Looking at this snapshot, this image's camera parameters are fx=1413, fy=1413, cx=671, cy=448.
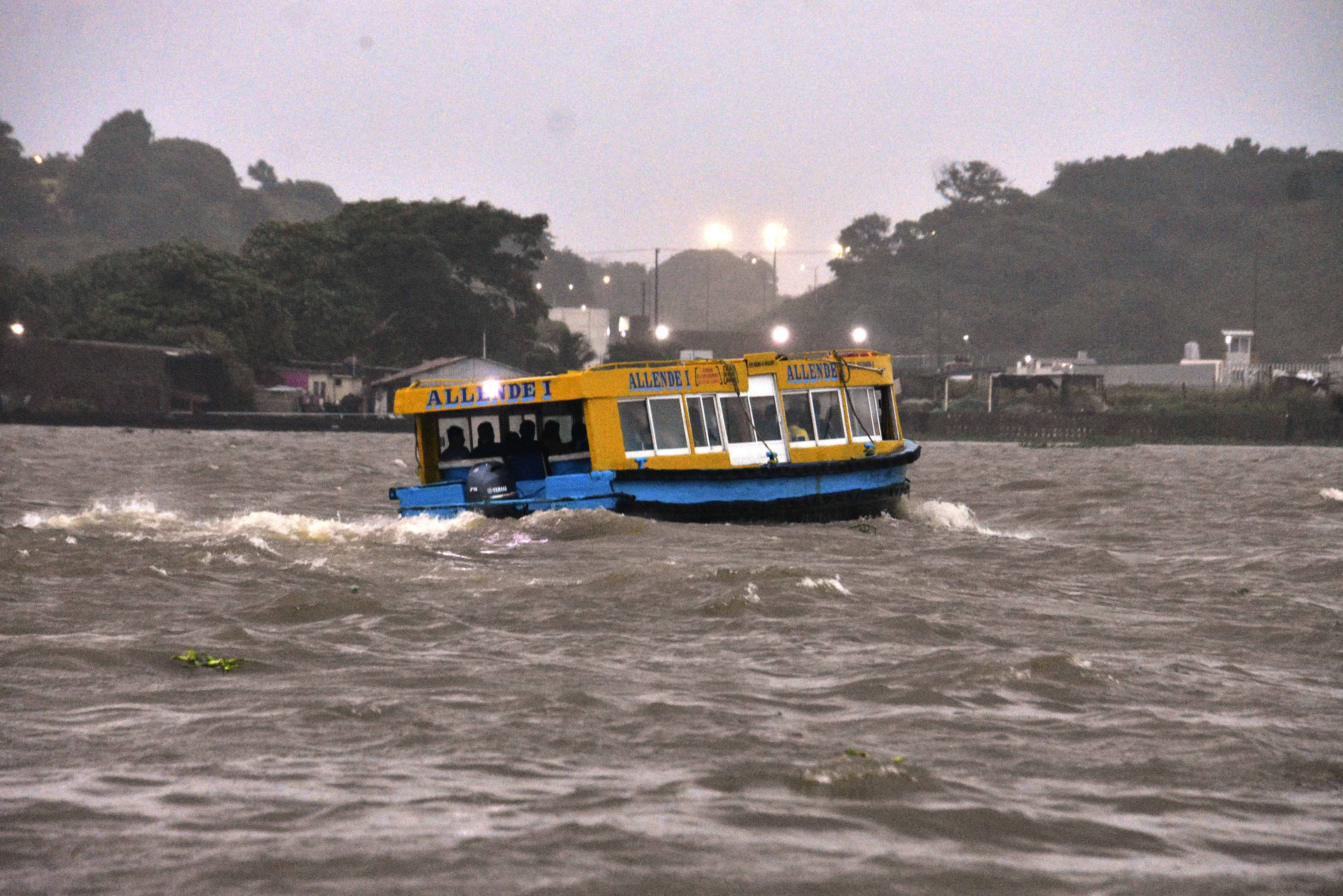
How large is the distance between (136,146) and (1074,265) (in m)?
105

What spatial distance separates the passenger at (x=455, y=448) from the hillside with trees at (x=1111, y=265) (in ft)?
297

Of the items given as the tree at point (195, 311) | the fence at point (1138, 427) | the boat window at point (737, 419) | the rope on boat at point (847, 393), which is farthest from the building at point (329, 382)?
the boat window at point (737, 419)

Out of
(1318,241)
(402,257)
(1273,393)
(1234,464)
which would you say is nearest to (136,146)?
(402,257)

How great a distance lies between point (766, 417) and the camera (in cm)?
1925

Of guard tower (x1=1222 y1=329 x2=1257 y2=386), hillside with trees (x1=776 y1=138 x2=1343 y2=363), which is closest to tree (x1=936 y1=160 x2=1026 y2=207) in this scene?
hillside with trees (x1=776 y1=138 x2=1343 y2=363)

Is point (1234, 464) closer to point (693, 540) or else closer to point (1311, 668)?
point (693, 540)

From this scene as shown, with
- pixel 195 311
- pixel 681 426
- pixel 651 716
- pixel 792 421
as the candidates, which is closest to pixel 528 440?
pixel 681 426

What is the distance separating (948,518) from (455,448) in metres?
7.07

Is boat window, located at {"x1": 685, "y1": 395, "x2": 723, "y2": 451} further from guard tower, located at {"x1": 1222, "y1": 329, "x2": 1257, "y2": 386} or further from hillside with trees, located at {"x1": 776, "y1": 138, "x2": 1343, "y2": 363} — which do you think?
hillside with trees, located at {"x1": 776, "y1": 138, "x2": 1343, "y2": 363}

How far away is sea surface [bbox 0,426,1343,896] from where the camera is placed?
5.05 m

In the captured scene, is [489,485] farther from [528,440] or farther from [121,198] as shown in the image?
[121,198]

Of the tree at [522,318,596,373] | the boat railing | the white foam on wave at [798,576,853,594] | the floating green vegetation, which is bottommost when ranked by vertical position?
the white foam on wave at [798,576,853,594]

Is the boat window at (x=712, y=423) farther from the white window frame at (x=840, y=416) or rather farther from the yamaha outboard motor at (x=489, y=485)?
the yamaha outboard motor at (x=489, y=485)

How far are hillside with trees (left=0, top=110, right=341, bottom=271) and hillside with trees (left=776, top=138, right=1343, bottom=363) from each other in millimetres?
55886
